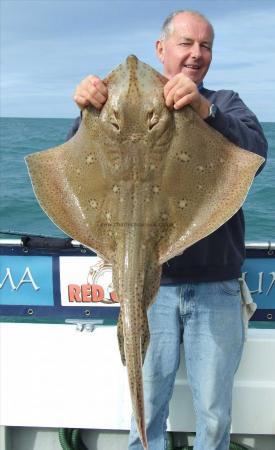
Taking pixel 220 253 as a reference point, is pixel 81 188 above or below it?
above

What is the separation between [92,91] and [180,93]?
418 mm

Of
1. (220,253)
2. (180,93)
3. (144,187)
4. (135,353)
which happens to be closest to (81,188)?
(144,187)

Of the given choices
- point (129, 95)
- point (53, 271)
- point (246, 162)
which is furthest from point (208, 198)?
point (53, 271)

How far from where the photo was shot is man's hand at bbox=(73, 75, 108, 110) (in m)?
2.43

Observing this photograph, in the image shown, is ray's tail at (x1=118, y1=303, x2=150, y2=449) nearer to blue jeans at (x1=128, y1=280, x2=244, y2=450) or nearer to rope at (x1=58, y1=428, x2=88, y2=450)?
Answer: blue jeans at (x1=128, y1=280, x2=244, y2=450)

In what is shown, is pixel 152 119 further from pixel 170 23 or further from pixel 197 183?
pixel 170 23

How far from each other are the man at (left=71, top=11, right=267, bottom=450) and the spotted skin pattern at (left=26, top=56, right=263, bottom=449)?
0.54 meters

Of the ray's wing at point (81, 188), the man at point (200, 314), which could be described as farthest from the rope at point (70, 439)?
the ray's wing at point (81, 188)

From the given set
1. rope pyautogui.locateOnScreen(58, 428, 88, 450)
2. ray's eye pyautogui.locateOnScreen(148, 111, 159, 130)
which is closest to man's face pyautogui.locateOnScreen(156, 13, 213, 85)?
ray's eye pyautogui.locateOnScreen(148, 111, 159, 130)

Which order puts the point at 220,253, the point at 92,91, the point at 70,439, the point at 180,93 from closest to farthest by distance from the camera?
the point at 180,93, the point at 92,91, the point at 220,253, the point at 70,439

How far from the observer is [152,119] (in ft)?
7.78

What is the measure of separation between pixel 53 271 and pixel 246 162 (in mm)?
2151

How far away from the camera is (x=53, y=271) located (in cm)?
413

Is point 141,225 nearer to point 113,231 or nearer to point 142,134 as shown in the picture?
point 113,231
